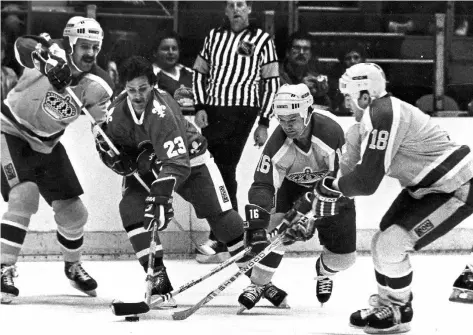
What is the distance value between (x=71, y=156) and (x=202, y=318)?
6.97ft

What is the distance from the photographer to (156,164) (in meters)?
5.64

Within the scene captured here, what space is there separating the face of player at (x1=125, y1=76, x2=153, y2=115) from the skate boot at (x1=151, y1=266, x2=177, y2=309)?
695mm

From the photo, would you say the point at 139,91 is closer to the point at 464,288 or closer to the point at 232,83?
the point at 464,288

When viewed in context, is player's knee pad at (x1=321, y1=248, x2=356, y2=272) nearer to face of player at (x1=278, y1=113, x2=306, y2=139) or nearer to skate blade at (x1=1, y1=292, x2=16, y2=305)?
face of player at (x1=278, y1=113, x2=306, y2=139)

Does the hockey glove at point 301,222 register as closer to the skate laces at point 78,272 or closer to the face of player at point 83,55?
the skate laces at point 78,272

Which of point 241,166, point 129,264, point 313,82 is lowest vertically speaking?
point 129,264

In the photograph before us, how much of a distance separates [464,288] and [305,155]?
88 cm

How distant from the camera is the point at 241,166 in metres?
7.29

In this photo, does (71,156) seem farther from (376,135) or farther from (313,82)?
(376,135)

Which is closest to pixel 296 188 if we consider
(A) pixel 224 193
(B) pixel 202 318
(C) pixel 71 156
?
(A) pixel 224 193

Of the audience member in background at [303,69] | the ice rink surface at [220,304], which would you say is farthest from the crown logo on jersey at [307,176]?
the audience member in background at [303,69]

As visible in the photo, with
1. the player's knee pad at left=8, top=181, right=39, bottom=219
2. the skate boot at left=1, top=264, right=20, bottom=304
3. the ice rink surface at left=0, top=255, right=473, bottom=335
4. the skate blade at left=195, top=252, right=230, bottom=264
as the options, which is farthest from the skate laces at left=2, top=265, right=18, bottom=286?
the skate blade at left=195, top=252, right=230, bottom=264

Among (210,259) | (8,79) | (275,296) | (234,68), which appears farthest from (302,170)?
(8,79)

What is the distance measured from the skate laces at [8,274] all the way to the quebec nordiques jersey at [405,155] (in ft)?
5.45
